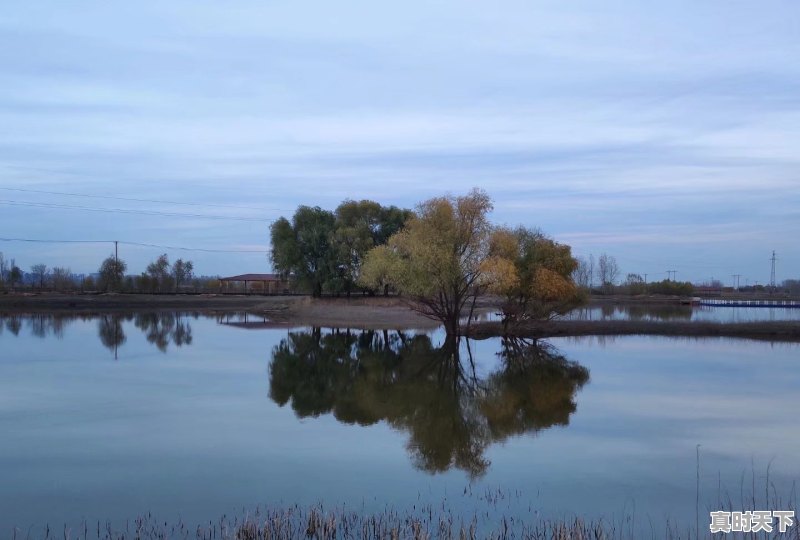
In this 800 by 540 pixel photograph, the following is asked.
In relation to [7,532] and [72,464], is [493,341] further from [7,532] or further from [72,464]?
[7,532]

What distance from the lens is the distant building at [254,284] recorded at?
9854 centimetres

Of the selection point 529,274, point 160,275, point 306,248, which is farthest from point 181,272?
point 529,274

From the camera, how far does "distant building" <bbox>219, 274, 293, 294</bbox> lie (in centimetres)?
9854

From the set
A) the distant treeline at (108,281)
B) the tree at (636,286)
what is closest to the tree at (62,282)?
the distant treeline at (108,281)

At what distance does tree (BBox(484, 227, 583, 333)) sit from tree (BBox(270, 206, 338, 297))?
91.6ft

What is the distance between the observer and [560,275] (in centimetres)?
4238

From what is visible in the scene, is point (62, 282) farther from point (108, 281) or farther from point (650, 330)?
point (650, 330)

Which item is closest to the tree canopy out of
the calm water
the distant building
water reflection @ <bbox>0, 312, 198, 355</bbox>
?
water reflection @ <bbox>0, 312, 198, 355</bbox>

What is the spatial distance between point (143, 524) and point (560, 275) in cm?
3481

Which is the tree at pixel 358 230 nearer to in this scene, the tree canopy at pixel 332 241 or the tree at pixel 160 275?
the tree canopy at pixel 332 241

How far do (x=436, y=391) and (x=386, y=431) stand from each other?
6.52m

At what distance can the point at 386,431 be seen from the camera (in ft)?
56.1

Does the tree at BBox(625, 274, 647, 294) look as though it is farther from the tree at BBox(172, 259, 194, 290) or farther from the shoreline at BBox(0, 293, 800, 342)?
the tree at BBox(172, 259, 194, 290)

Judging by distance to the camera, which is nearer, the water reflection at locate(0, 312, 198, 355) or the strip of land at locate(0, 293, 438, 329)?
the water reflection at locate(0, 312, 198, 355)
